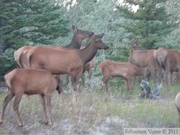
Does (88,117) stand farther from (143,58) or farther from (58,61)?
(143,58)

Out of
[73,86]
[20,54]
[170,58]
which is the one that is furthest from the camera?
[170,58]

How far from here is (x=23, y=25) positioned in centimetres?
1716

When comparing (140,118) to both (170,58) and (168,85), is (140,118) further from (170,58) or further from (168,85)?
(170,58)

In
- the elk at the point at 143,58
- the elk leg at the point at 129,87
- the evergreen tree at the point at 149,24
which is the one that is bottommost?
the elk leg at the point at 129,87

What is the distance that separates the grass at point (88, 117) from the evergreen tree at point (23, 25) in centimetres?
501

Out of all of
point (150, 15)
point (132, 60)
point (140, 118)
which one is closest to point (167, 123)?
point (140, 118)

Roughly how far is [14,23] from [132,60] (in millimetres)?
4877

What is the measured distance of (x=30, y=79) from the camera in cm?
1033

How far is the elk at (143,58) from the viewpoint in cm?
1773

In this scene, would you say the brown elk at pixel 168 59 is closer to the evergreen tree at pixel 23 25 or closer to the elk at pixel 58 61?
the evergreen tree at pixel 23 25

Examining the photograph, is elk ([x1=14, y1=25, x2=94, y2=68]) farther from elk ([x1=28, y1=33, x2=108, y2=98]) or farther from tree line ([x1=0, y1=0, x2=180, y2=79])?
tree line ([x1=0, y1=0, x2=180, y2=79])

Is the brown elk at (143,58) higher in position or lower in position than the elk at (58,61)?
lower

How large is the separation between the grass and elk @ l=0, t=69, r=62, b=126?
0.26 meters

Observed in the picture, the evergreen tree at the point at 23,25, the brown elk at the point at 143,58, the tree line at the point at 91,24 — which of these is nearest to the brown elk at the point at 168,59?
the brown elk at the point at 143,58
